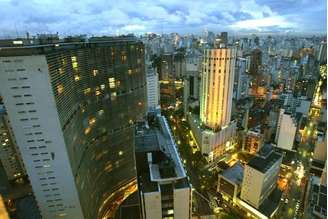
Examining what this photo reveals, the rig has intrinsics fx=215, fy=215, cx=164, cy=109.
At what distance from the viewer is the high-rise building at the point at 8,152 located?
19541mm

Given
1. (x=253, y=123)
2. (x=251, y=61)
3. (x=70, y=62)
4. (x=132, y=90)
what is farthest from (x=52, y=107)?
(x=251, y=61)

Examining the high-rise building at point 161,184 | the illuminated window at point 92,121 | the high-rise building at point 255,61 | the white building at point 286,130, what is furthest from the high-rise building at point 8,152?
the high-rise building at point 255,61

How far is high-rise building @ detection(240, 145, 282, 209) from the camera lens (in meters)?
18.0

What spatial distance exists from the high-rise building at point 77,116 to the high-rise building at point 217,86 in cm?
919

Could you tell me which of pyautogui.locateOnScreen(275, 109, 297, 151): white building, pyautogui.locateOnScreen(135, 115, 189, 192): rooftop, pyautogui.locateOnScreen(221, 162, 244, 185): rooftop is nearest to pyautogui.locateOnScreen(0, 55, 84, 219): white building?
pyautogui.locateOnScreen(135, 115, 189, 192): rooftop

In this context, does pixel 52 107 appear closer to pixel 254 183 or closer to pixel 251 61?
pixel 254 183

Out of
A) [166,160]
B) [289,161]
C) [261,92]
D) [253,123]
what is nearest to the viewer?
[166,160]

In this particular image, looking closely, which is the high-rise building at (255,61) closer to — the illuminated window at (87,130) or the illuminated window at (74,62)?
the illuminated window at (87,130)

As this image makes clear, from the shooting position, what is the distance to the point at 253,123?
3181cm

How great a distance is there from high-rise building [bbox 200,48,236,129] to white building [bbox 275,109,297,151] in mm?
6390

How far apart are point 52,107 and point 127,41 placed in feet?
32.5

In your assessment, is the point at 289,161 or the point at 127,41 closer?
the point at 127,41

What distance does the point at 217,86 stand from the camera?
26203mm

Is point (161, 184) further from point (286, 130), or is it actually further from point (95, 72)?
point (286, 130)
